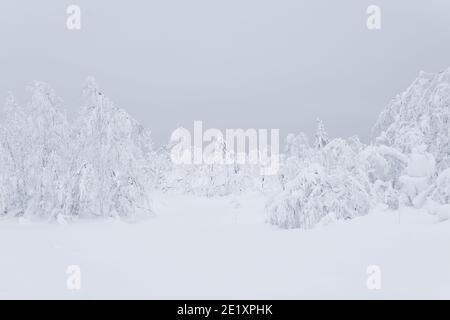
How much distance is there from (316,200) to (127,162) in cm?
756

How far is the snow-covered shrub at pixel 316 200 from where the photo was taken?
500 inches

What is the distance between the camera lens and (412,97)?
13.6 m

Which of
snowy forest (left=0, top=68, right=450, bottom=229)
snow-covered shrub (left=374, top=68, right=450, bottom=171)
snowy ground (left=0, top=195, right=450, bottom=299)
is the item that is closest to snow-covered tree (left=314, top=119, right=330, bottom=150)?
snowy forest (left=0, top=68, right=450, bottom=229)

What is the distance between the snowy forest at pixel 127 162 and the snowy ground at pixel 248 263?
307cm

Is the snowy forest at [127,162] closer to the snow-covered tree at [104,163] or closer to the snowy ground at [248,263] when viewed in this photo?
the snow-covered tree at [104,163]

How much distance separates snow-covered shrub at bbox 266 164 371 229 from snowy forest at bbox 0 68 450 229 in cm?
3

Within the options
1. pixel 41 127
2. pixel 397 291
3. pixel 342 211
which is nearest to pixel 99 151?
pixel 41 127

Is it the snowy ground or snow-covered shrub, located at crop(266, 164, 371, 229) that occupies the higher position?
snow-covered shrub, located at crop(266, 164, 371, 229)

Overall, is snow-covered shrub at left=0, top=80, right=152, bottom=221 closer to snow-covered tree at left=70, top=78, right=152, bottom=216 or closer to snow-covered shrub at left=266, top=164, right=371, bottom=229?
snow-covered tree at left=70, top=78, right=152, bottom=216

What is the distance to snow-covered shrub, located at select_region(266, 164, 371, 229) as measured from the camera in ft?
41.7

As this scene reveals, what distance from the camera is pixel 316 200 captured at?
12766 mm
